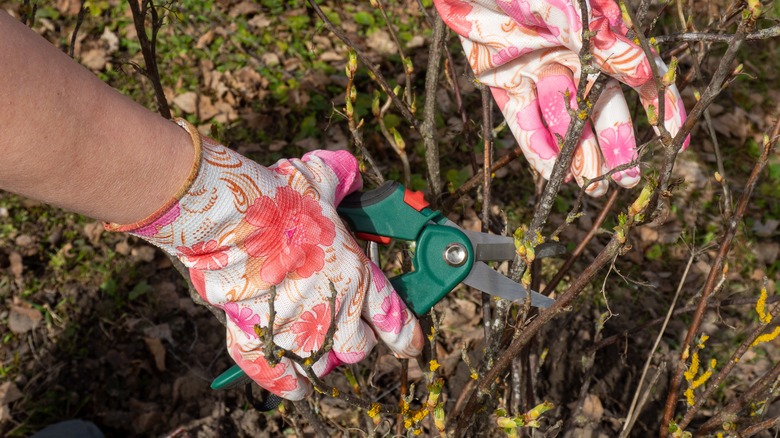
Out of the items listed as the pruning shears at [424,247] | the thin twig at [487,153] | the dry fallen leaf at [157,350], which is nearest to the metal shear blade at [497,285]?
the pruning shears at [424,247]

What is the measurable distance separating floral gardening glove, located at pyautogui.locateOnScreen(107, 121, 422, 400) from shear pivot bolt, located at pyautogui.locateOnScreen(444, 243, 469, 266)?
0.16m

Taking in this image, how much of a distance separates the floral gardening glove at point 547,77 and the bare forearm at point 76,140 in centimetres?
75

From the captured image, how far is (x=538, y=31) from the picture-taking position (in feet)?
5.55

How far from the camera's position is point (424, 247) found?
1.75m

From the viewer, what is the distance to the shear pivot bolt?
5.71 ft

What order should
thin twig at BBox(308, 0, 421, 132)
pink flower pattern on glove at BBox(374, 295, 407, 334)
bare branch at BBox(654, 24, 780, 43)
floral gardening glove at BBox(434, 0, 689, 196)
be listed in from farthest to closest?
thin twig at BBox(308, 0, 421, 132) → pink flower pattern on glove at BBox(374, 295, 407, 334) → floral gardening glove at BBox(434, 0, 689, 196) → bare branch at BBox(654, 24, 780, 43)

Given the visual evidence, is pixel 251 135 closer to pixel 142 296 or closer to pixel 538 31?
pixel 142 296

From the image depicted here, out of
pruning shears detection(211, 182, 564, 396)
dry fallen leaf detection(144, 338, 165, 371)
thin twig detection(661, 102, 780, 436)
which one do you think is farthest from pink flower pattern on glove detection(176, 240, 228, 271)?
dry fallen leaf detection(144, 338, 165, 371)

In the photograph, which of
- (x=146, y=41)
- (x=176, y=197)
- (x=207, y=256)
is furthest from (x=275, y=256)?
(x=146, y=41)

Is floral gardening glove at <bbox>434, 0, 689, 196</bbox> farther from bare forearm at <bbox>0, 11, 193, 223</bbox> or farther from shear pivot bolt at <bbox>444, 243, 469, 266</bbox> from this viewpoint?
bare forearm at <bbox>0, 11, 193, 223</bbox>

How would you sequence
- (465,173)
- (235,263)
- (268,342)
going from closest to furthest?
(268,342) < (235,263) < (465,173)

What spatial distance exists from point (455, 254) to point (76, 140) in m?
0.88

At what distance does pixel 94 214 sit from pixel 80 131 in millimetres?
196

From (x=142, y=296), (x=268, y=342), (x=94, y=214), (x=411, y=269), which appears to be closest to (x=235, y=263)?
(x=94, y=214)
